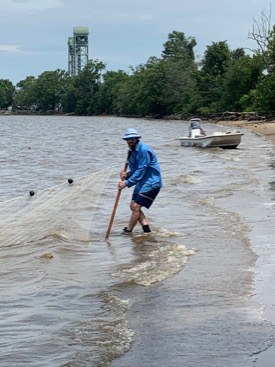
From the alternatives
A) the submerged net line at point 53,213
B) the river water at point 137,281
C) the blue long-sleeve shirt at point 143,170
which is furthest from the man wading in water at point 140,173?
the submerged net line at point 53,213

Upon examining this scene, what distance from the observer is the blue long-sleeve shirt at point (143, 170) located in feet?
34.4

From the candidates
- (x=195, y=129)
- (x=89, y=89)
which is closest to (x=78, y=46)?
(x=89, y=89)

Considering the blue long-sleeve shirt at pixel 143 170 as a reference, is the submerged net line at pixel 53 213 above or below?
below

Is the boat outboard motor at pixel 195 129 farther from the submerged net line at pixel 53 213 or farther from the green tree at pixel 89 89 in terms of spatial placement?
the green tree at pixel 89 89

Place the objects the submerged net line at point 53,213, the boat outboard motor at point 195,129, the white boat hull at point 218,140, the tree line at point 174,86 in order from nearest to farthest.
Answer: the submerged net line at point 53,213 < the white boat hull at point 218,140 < the boat outboard motor at point 195,129 < the tree line at point 174,86

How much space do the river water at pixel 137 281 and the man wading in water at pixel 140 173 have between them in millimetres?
697

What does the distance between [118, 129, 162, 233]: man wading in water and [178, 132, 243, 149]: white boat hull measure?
19.9m

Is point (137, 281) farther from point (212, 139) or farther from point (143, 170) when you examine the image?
point (212, 139)

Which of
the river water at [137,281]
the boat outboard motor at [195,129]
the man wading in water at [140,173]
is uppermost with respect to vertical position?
the man wading in water at [140,173]

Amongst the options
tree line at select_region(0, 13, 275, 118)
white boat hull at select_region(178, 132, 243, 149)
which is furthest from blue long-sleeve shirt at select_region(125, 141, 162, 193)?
tree line at select_region(0, 13, 275, 118)

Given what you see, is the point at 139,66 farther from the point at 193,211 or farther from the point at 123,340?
the point at 123,340

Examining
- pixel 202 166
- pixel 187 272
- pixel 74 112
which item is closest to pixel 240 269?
pixel 187 272

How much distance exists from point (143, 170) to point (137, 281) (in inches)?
100

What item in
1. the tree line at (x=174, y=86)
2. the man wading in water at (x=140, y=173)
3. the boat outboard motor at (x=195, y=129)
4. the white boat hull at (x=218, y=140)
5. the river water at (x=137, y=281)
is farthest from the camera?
the tree line at (x=174, y=86)
